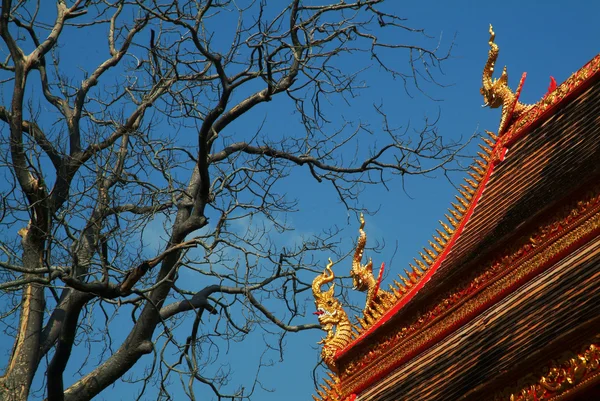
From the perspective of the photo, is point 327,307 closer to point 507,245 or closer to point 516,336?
point 507,245

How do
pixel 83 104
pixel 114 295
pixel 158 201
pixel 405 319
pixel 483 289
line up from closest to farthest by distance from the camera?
pixel 483 289, pixel 405 319, pixel 114 295, pixel 158 201, pixel 83 104

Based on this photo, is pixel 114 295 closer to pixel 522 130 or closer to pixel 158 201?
pixel 158 201

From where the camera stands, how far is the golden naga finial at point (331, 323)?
27.6 feet

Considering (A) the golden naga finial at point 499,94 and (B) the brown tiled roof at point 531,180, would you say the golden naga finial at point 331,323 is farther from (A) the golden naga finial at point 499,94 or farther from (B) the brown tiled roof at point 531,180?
(A) the golden naga finial at point 499,94

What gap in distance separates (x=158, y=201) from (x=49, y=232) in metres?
1.60

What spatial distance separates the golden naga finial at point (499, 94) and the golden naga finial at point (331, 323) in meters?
2.32

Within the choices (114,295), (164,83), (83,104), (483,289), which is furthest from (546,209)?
(83,104)

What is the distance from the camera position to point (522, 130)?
26.9ft

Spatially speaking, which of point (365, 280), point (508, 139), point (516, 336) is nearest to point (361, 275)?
point (365, 280)

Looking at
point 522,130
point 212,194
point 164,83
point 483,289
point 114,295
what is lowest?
point 483,289

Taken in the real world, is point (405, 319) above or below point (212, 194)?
below

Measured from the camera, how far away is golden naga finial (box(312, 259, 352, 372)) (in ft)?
27.6

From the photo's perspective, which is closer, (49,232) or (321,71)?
(49,232)

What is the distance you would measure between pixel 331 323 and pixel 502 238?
96.8 inches
